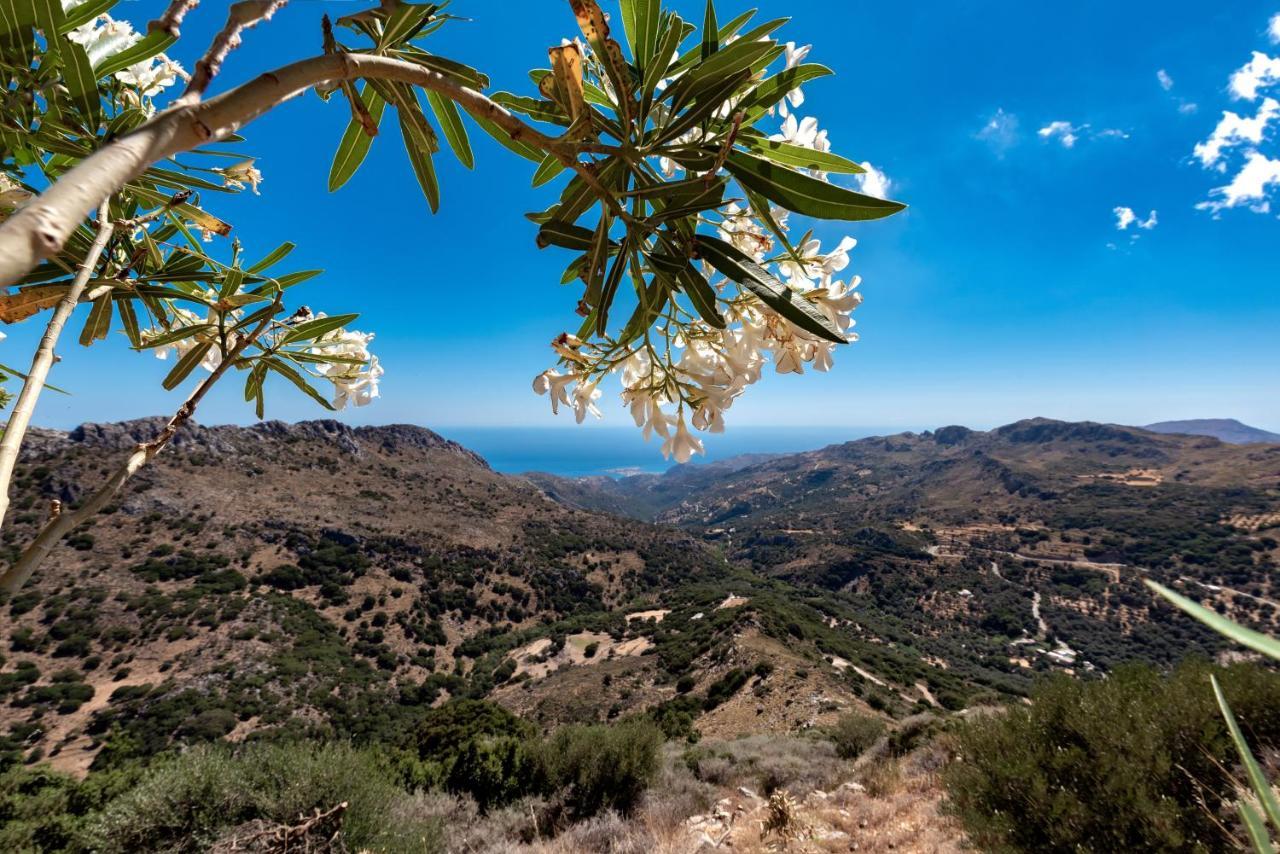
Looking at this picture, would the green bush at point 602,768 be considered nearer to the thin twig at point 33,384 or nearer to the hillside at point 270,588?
the thin twig at point 33,384

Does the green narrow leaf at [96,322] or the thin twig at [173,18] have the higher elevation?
the thin twig at [173,18]

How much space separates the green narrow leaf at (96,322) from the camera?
134 centimetres

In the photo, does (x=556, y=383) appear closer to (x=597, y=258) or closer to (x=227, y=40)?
(x=597, y=258)

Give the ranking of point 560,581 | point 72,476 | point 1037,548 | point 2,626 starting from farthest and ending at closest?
point 1037,548 < point 560,581 < point 72,476 < point 2,626

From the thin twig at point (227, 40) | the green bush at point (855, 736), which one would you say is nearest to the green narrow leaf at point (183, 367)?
the thin twig at point (227, 40)

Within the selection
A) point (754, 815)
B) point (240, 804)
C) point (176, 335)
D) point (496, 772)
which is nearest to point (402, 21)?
point (176, 335)

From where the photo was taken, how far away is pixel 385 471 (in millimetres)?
45906

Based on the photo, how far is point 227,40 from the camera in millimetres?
764

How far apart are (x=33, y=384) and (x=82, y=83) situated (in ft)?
2.21

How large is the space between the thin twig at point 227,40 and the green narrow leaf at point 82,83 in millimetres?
507

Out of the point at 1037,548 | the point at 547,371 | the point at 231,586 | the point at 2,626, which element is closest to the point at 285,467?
the point at 231,586

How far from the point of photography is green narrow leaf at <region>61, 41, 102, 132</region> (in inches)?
39.7

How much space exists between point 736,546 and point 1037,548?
30.5 m

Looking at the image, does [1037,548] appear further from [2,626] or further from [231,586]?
[2,626]
